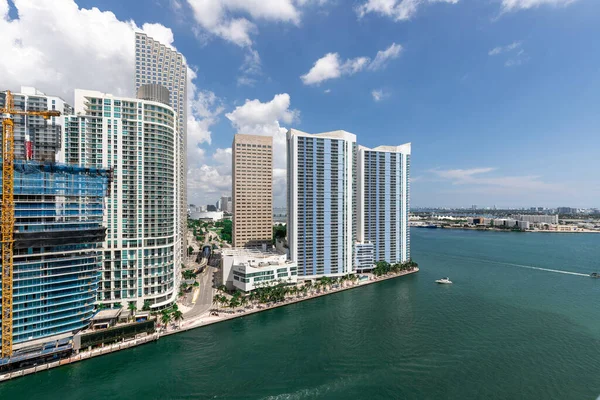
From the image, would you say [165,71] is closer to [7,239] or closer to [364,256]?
[7,239]

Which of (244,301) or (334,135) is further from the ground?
(334,135)

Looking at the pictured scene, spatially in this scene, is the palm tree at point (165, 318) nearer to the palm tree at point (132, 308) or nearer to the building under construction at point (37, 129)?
the palm tree at point (132, 308)

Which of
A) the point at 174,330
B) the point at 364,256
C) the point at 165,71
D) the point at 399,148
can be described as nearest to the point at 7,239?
the point at 174,330

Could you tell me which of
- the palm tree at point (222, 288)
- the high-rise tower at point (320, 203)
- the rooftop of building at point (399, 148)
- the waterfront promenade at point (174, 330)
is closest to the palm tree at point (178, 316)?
the waterfront promenade at point (174, 330)

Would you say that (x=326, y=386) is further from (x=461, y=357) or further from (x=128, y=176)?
(x=128, y=176)

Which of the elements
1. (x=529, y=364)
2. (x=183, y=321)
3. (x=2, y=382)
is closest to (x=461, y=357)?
(x=529, y=364)

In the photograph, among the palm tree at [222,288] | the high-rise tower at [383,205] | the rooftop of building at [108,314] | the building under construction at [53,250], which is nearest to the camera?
the building under construction at [53,250]
